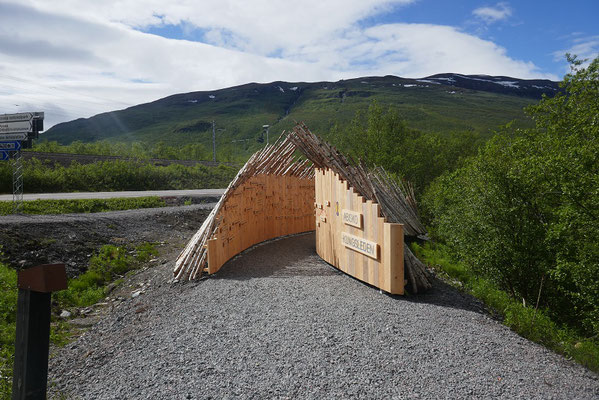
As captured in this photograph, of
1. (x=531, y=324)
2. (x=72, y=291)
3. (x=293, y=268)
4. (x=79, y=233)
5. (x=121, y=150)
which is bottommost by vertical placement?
(x=531, y=324)

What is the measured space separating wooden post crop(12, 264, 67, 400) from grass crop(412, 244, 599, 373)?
604cm

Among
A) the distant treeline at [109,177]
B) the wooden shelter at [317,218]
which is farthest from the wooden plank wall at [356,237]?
the distant treeline at [109,177]

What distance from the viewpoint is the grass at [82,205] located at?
14.3 metres

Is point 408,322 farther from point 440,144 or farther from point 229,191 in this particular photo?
point 440,144

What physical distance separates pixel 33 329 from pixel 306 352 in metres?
2.81

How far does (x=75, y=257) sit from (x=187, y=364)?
6830mm

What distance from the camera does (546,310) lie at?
29.2ft

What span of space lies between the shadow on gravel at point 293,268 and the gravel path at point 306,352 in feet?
0.31

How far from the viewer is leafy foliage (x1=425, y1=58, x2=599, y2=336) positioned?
818cm

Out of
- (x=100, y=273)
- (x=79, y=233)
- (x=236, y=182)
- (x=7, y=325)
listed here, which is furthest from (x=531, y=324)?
(x=79, y=233)

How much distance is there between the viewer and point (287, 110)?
15362cm

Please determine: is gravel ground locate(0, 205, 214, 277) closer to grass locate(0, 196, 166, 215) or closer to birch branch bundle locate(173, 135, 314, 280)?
grass locate(0, 196, 166, 215)

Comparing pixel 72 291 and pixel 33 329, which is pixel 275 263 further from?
pixel 33 329

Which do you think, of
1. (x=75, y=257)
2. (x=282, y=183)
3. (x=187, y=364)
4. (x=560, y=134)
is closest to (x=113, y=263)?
(x=75, y=257)
